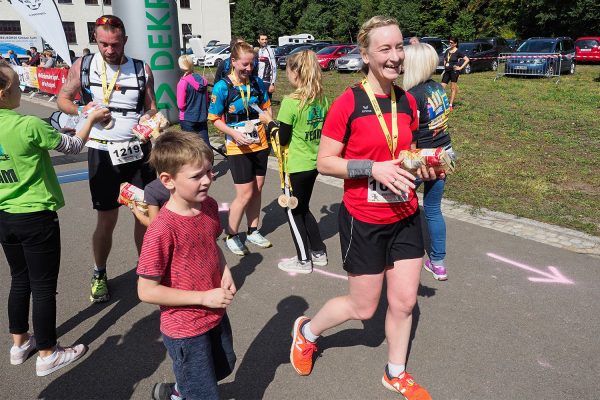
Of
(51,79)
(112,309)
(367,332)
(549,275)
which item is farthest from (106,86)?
(51,79)

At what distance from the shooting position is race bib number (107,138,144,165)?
371cm

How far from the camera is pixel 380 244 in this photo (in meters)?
2.69

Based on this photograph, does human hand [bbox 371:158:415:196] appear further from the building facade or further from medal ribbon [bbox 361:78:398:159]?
the building facade

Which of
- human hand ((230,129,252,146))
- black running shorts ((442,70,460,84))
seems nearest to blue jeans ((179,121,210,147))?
human hand ((230,129,252,146))

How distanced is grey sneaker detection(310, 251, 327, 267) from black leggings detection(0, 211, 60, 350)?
7.56 feet

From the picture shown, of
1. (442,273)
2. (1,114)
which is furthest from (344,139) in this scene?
(442,273)

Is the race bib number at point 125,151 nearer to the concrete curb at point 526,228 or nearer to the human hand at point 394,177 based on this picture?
the human hand at point 394,177

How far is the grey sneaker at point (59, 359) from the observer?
3094 mm

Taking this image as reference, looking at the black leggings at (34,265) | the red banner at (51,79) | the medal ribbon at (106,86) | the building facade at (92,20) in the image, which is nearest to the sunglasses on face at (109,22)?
the medal ribbon at (106,86)

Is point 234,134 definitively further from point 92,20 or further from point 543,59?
point 92,20

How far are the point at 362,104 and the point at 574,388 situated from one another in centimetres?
211

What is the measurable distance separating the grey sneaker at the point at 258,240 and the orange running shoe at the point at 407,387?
243 cm

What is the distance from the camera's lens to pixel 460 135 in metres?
10.1

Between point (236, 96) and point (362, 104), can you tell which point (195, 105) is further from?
point (362, 104)
